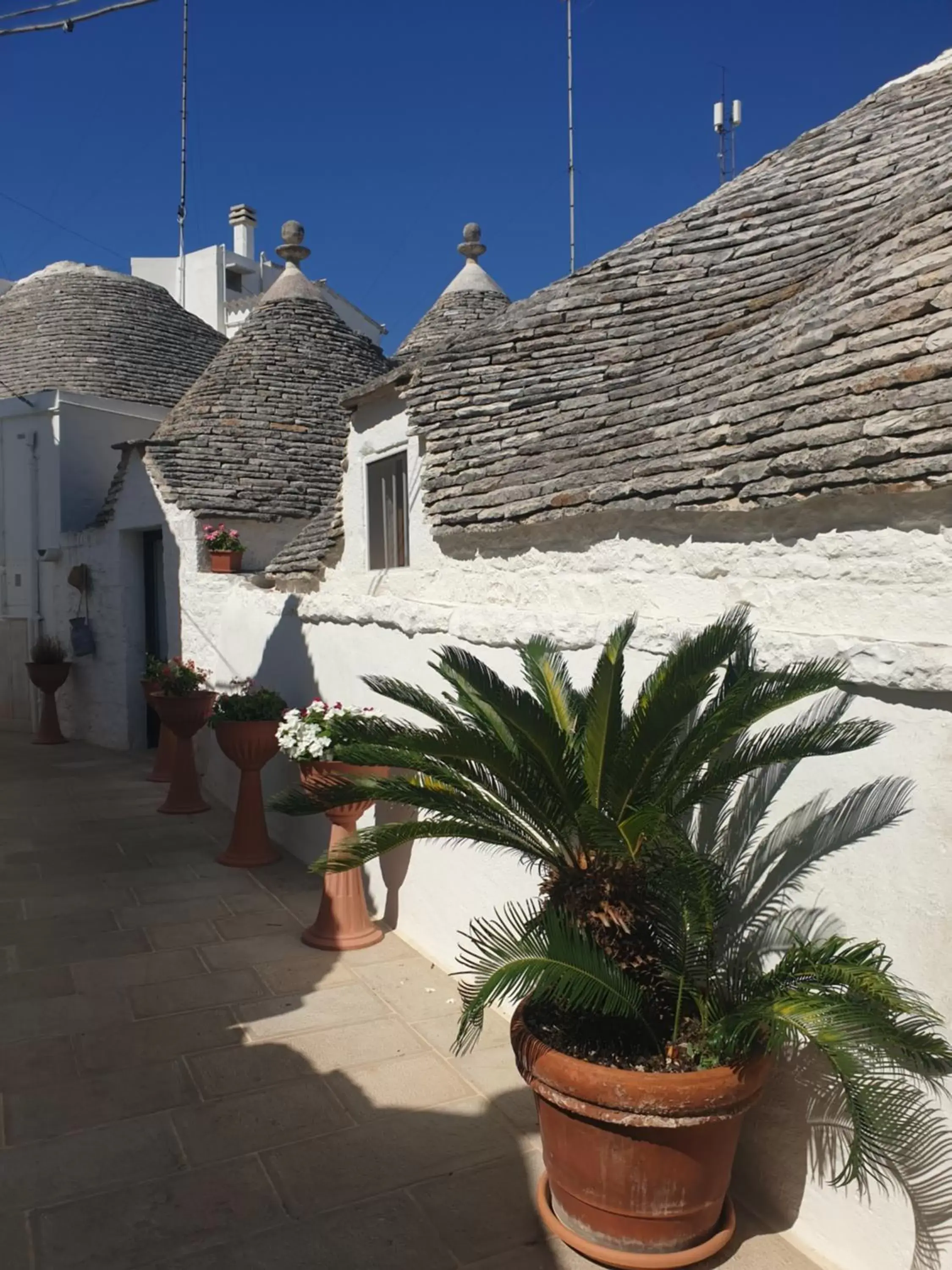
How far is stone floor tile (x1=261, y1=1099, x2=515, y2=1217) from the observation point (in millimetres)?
3598

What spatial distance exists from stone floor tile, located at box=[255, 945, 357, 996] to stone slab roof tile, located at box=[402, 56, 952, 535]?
9.83ft

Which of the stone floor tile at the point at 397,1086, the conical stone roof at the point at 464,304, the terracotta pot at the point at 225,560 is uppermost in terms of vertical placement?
the conical stone roof at the point at 464,304

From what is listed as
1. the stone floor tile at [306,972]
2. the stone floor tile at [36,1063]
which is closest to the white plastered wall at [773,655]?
the stone floor tile at [306,972]

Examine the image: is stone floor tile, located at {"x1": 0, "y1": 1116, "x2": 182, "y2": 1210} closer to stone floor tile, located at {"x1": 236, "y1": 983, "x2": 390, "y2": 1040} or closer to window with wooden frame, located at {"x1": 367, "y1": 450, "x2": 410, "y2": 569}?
stone floor tile, located at {"x1": 236, "y1": 983, "x2": 390, "y2": 1040}

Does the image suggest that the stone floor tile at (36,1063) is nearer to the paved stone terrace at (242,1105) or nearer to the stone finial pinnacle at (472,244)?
the paved stone terrace at (242,1105)

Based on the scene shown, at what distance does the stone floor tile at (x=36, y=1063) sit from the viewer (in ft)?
14.4

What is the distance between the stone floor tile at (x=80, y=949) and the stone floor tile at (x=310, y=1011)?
122 cm

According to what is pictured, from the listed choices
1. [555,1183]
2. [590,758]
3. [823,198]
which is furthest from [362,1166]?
[823,198]

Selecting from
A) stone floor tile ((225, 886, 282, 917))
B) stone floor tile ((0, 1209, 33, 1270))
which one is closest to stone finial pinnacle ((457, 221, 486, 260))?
stone floor tile ((225, 886, 282, 917))

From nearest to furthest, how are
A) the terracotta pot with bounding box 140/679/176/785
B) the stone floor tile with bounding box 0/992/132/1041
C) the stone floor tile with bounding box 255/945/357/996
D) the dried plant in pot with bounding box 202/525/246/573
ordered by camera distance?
the stone floor tile with bounding box 0/992/132/1041
the stone floor tile with bounding box 255/945/357/996
the terracotta pot with bounding box 140/679/176/785
the dried plant in pot with bounding box 202/525/246/573

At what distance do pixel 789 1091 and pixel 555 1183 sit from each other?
34.7 inches

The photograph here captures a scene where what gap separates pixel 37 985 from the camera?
5.44 metres

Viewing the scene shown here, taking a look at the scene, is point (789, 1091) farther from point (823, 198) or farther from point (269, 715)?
point (823, 198)

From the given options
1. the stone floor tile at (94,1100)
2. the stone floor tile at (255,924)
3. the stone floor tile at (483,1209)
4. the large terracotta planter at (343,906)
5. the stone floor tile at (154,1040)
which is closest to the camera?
the stone floor tile at (483,1209)
